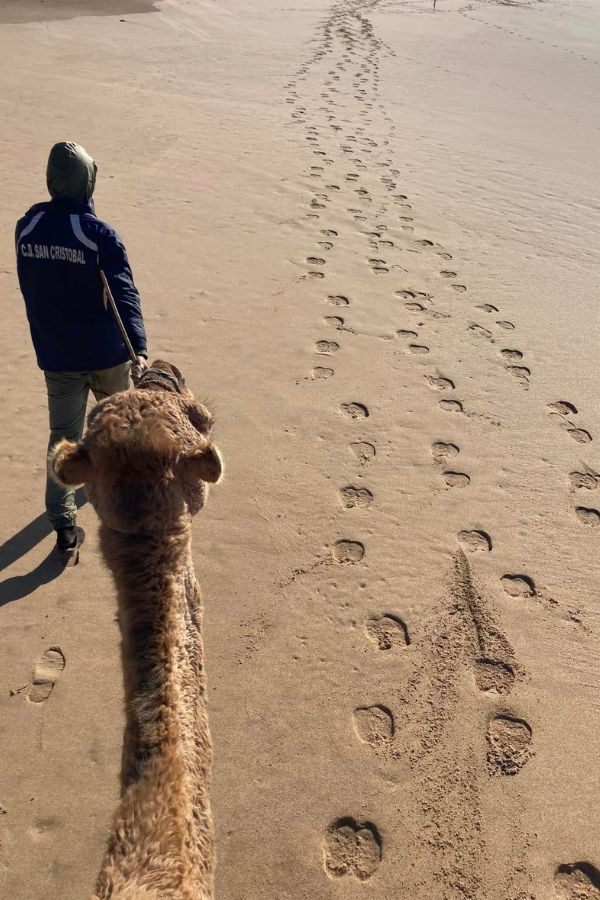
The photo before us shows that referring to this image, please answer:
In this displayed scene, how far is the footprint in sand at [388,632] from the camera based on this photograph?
3.53 metres

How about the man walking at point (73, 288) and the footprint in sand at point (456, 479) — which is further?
the footprint in sand at point (456, 479)

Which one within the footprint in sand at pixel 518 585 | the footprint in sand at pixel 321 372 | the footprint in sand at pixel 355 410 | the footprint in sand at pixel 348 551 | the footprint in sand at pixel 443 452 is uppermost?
the footprint in sand at pixel 321 372

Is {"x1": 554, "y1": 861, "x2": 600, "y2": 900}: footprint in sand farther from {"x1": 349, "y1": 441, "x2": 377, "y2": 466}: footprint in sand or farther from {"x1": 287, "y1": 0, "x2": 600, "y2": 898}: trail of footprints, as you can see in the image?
{"x1": 349, "y1": 441, "x2": 377, "y2": 466}: footprint in sand

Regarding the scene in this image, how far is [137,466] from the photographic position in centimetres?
193

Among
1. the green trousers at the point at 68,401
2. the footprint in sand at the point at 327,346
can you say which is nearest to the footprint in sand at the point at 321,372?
the footprint in sand at the point at 327,346

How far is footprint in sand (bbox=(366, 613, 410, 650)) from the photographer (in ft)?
11.6

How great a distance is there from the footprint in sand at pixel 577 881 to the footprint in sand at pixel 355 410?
3415mm

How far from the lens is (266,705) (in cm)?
320

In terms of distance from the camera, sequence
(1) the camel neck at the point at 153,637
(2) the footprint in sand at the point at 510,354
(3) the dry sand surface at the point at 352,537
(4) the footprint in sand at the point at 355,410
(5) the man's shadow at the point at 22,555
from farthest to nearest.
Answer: (2) the footprint in sand at the point at 510,354
(4) the footprint in sand at the point at 355,410
(5) the man's shadow at the point at 22,555
(3) the dry sand surface at the point at 352,537
(1) the camel neck at the point at 153,637

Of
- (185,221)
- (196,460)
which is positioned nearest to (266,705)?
(196,460)

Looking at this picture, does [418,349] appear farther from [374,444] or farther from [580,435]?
[580,435]

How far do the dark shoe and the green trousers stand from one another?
82 millimetres

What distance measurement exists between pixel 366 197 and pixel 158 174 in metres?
3.45

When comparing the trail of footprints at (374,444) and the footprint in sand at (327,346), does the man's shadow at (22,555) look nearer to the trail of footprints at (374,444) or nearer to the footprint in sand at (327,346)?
the trail of footprints at (374,444)
